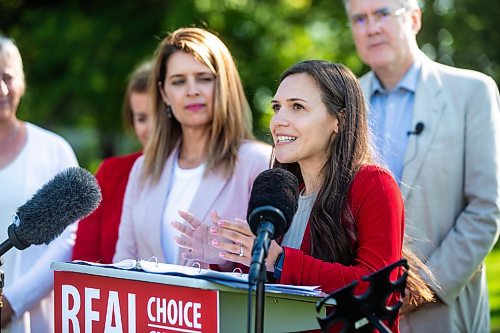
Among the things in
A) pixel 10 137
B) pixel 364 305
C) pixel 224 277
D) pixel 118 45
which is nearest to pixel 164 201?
pixel 10 137

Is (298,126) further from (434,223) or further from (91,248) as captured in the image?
(91,248)

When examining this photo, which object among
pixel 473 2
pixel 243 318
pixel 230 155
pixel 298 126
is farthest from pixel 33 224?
pixel 473 2

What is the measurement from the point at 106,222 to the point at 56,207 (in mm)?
1622

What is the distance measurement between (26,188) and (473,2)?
27.6 ft

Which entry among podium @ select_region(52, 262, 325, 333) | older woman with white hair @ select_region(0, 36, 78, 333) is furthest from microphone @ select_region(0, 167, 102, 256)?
older woman with white hair @ select_region(0, 36, 78, 333)

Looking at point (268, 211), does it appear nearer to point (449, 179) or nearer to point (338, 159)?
point (338, 159)

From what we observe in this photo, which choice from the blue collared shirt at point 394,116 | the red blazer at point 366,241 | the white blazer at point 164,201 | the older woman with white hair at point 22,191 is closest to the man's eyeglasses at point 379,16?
the blue collared shirt at point 394,116

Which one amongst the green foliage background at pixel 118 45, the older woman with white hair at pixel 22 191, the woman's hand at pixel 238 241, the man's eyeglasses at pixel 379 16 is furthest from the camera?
the green foliage background at pixel 118 45

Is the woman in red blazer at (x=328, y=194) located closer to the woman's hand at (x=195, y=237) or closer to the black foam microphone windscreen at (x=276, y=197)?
the woman's hand at (x=195, y=237)

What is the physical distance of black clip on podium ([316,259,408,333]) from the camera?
2.63 meters

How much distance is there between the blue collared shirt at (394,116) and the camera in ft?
14.7

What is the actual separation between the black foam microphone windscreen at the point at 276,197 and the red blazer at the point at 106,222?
2.03 metres

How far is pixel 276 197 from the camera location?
9.30 feet

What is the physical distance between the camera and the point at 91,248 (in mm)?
4793
